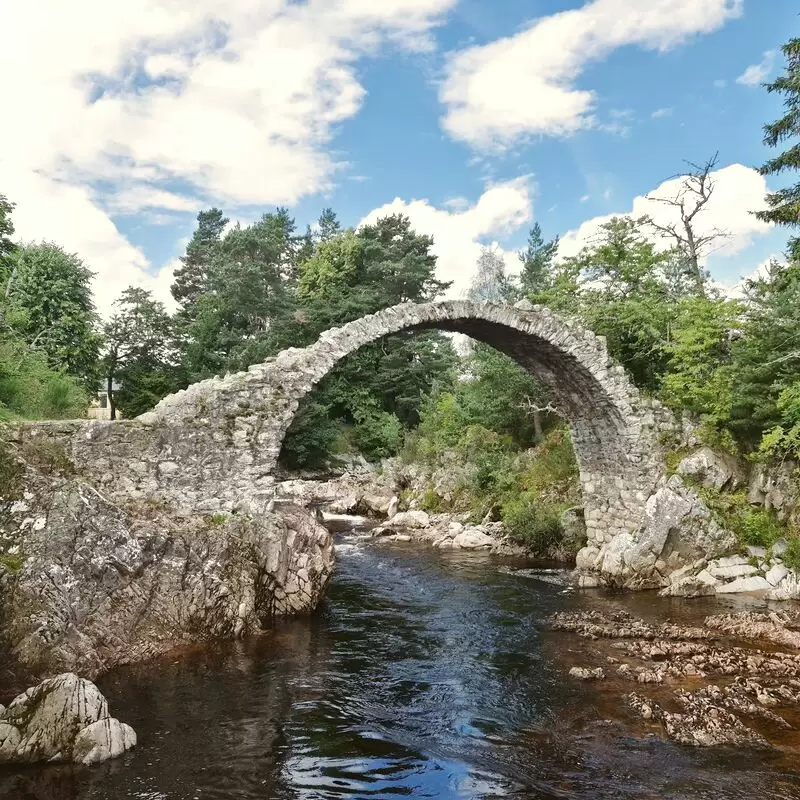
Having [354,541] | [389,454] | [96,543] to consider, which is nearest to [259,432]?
[96,543]

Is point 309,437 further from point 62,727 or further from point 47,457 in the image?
point 62,727

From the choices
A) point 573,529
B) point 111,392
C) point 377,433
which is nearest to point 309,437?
point 377,433

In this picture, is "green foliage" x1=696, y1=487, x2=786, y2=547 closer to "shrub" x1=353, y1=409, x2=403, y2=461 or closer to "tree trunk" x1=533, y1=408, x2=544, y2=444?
"tree trunk" x1=533, y1=408, x2=544, y2=444

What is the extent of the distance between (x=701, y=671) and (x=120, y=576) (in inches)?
280

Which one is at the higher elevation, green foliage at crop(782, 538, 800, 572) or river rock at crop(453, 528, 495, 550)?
green foliage at crop(782, 538, 800, 572)

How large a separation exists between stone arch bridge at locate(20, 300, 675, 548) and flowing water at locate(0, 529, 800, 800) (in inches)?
96.1

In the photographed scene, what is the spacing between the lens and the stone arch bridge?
339 inches

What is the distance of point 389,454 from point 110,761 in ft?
79.8

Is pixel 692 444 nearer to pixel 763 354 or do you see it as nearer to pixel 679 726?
pixel 763 354

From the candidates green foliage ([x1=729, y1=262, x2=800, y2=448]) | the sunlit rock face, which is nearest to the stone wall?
the sunlit rock face

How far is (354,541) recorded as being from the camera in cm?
1734

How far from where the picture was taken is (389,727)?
5.98 m

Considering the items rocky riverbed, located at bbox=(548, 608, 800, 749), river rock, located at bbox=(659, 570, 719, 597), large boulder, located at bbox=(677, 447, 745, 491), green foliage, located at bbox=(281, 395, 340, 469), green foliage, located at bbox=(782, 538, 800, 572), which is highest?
green foliage, located at bbox=(281, 395, 340, 469)

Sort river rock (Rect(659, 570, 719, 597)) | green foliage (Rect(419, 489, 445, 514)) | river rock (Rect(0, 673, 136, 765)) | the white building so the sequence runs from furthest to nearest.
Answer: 1. the white building
2. green foliage (Rect(419, 489, 445, 514))
3. river rock (Rect(659, 570, 719, 597))
4. river rock (Rect(0, 673, 136, 765))
